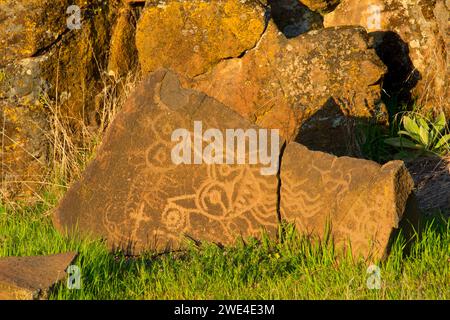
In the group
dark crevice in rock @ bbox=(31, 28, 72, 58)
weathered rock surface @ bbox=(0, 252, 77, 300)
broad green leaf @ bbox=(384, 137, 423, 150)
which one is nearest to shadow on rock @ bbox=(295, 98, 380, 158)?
broad green leaf @ bbox=(384, 137, 423, 150)

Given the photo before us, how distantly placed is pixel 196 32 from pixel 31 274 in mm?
3174

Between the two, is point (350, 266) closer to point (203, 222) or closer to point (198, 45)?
point (203, 222)

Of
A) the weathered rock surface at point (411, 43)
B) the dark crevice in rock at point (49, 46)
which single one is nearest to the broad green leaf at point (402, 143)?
the weathered rock surface at point (411, 43)

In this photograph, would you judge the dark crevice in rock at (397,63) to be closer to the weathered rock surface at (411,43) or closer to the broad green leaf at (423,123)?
the weathered rock surface at (411,43)

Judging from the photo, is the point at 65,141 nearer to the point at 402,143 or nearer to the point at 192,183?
the point at 192,183

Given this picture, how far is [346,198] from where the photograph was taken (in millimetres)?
5664

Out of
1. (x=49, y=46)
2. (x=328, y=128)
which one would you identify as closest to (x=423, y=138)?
(x=328, y=128)

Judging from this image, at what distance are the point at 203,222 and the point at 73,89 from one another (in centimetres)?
224

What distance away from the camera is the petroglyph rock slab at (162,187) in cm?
596

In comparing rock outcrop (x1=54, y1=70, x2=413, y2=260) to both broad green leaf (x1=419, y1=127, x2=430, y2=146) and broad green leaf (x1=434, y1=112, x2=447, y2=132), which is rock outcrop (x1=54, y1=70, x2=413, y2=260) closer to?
broad green leaf (x1=419, y1=127, x2=430, y2=146)

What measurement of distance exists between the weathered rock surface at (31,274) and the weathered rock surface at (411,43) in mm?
4002

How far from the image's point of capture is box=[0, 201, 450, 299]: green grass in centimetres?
511

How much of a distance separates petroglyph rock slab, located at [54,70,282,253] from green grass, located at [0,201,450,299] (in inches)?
6.3

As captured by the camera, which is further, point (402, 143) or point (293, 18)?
point (293, 18)
